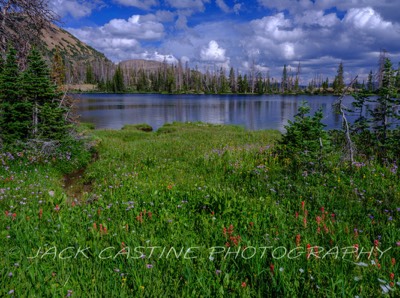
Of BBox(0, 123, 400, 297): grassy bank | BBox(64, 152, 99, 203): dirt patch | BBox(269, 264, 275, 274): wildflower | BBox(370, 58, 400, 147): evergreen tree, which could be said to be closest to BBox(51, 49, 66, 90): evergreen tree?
BBox(64, 152, 99, 203): dirt patch

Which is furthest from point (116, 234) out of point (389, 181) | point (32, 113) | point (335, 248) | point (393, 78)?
point (393, 78)

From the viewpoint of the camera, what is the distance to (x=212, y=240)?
4.58m

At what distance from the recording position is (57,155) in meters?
13.1

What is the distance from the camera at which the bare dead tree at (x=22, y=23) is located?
14.0 meters

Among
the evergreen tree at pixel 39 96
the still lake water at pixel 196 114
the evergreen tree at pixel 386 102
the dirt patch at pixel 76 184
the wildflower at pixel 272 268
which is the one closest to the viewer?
the wildflower at pixel 272 268

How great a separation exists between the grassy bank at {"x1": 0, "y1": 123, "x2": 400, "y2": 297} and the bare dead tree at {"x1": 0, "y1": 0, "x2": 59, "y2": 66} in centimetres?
1082

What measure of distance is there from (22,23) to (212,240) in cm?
1631

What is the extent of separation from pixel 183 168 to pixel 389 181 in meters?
7.20

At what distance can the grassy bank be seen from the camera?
3.38 m

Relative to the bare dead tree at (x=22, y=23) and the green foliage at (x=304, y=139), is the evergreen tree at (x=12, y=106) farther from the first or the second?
the green foliage at (x=304, y=139)

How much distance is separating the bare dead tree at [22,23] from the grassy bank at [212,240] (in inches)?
426

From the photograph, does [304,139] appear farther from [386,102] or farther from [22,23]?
[22,23]

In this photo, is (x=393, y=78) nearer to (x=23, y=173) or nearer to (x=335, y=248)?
(x=335, y=248)

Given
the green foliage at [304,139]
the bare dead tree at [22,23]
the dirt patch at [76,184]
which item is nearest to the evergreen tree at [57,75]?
the bare dead tree at [22,23]
